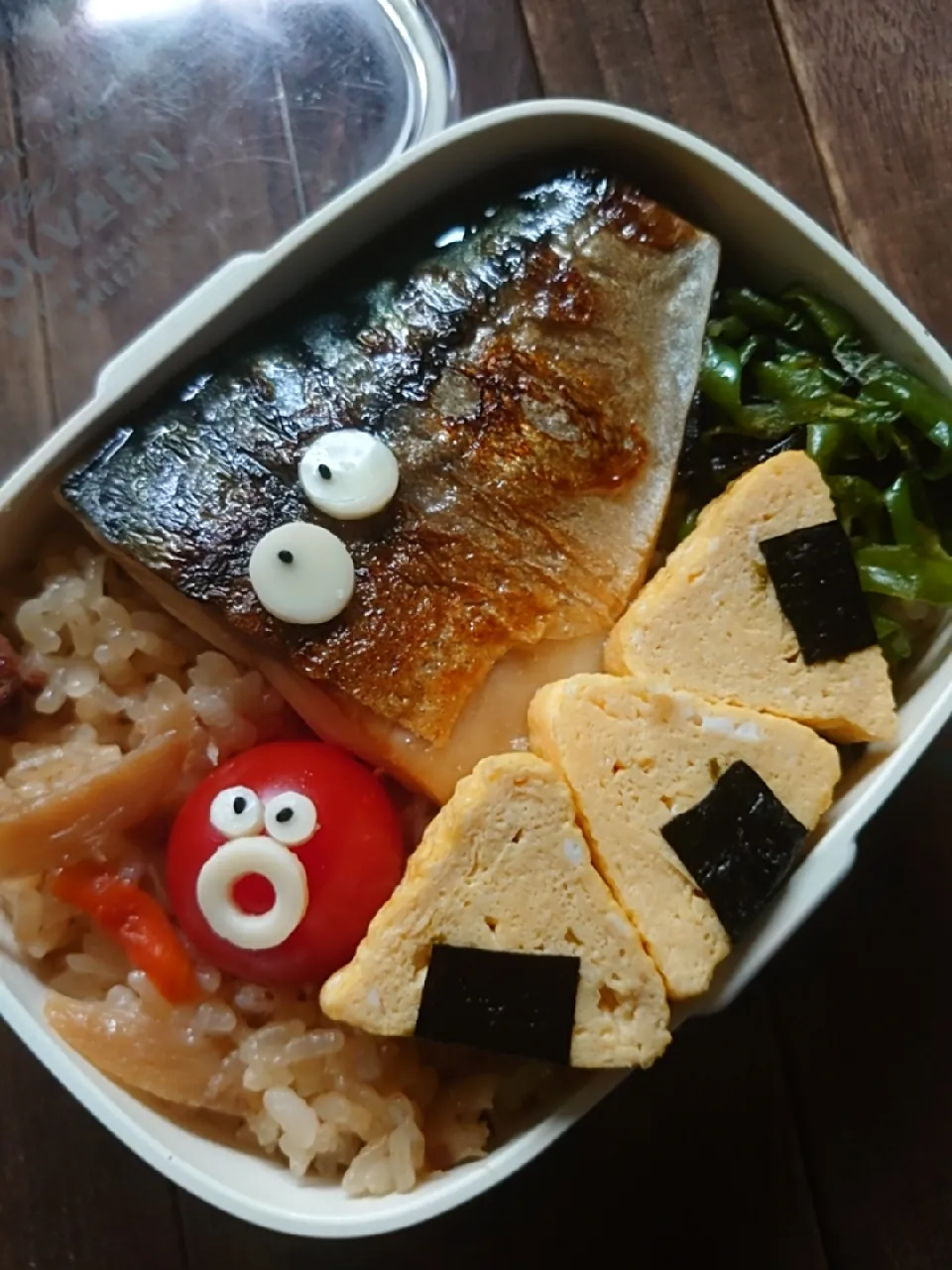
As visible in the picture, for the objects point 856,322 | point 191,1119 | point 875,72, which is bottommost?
point 191,1119

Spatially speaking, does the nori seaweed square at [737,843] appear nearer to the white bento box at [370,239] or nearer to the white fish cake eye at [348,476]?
the white bento box at [370,239]

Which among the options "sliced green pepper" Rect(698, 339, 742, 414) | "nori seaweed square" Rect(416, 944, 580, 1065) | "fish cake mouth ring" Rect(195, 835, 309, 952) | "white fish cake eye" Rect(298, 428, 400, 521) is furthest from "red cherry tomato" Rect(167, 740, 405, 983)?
"sliced green pepper" Rect(698, 339, 742, 414)

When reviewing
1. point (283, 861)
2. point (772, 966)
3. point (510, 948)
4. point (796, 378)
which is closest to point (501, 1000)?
point (510, 948)

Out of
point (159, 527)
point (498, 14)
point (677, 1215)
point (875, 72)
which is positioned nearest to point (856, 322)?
point (875, 72)

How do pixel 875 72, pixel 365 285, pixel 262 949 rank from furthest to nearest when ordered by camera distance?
pixel 875 72 → pixel 365 285 → pixel 262 949

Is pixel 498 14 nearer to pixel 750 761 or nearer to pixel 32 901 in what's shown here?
pixel 750 761

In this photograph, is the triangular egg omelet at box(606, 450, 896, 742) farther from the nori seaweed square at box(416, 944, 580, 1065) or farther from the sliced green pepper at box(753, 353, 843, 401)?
the nori seaweed square at box(416, 944, 580, 1065)
